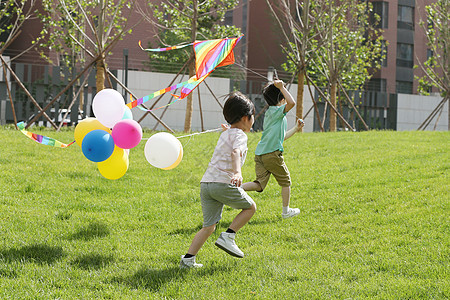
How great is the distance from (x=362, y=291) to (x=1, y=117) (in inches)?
680

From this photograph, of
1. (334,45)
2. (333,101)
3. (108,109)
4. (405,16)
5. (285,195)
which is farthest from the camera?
(405,16)

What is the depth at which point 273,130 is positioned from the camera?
6309 mm

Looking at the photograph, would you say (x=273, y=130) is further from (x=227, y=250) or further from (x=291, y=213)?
(x=227, y=250)

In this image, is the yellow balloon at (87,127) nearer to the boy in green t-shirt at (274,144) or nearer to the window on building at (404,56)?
the boy in green t-shirt at (274,144)

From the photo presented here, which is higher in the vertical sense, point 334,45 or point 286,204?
point 334,45

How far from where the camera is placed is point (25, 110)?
18.5 metres

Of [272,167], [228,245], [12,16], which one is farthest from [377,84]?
[228,245]

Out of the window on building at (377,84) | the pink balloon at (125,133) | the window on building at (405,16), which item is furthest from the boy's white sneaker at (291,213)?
the window on building at (405,16)

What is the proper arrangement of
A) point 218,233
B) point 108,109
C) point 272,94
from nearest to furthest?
point 108,109, point 218,233, point 272,94

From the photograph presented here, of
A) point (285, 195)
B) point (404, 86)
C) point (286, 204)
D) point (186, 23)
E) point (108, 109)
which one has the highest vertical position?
point (186, 23)

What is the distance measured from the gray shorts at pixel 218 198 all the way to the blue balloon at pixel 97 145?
1156mm

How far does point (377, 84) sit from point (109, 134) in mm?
33743

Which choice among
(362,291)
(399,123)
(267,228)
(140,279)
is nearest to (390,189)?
(267,228)

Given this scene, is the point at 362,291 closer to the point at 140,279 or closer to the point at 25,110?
the point at 140,279
